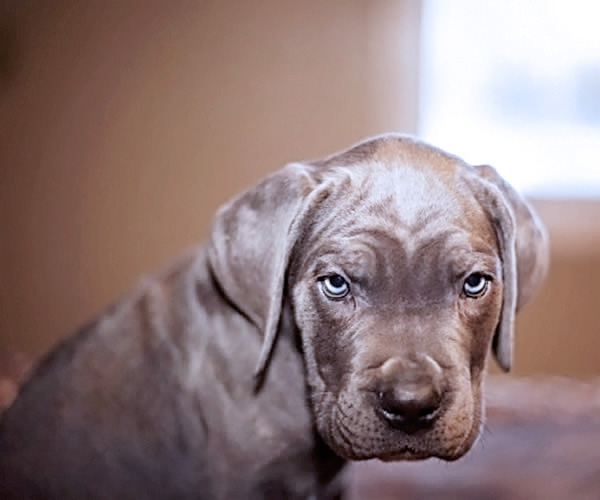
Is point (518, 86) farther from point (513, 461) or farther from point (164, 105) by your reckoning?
point (513, 461)

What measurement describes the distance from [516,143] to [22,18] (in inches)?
77.2

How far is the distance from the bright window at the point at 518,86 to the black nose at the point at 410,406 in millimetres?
2039

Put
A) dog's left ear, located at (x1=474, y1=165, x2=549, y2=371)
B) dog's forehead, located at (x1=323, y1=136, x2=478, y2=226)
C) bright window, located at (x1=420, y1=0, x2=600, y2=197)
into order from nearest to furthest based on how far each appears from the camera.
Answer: dog's forehead, located at (x1=323, y1=136, x2=478, y2=226) → dog's left ear, located at (x1=474, y1=165, x2=549, y2=371) → bright window, located at (x1=420, y1=0, x2=600, y2=197)

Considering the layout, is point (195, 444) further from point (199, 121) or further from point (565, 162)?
point (565, 162)

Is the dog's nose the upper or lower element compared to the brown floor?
upper

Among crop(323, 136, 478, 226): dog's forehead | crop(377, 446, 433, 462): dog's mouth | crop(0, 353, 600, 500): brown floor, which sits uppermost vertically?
crop(323, 136, 478, 226): dog's forehead

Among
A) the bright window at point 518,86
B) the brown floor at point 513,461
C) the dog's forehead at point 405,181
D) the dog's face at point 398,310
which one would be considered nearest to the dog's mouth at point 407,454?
the dog's face at point 398,310

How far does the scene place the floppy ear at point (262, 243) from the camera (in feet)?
6.04

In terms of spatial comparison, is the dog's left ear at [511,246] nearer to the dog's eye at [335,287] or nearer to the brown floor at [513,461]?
the dog's eye at [335,287]

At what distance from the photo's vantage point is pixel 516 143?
3.82 m

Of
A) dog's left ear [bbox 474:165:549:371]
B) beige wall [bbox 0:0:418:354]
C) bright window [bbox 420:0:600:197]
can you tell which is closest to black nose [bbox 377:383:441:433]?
dog's left ear [bbox 474:165:549:371]

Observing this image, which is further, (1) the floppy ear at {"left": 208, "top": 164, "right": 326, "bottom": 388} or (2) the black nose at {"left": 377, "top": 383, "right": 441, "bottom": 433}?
(1) the floppy ear at {"left": 208, "top": 164, "right": 326, "bottom": 388}

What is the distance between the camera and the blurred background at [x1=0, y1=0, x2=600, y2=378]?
3.68m

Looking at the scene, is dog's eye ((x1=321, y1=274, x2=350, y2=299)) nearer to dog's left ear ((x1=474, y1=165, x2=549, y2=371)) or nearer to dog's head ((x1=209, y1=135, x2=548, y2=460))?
dog's head ((x1=209, y1=135, x2=548, y2=460))
